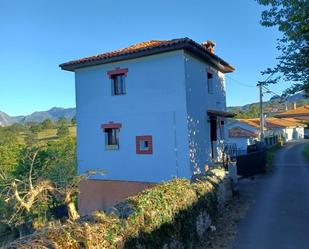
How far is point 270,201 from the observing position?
13.3m

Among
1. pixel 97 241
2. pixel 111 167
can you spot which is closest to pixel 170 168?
pixel 111 167

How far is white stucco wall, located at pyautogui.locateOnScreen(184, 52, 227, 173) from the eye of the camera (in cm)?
1773

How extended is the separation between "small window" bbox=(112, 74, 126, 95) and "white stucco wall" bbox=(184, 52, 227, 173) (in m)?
3.93

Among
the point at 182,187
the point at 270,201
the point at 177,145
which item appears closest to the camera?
the point at 182,187

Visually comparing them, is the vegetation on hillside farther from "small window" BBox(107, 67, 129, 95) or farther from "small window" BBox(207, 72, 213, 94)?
"small window" BBox(207, 72, 213, 94)

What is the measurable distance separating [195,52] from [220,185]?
855 centimetres

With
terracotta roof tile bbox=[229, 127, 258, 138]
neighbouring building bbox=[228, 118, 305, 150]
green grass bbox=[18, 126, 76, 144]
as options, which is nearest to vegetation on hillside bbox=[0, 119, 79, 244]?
neighbouring building bbox=[228, 118, 305, 150]

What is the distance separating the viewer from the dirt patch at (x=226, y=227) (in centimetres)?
868

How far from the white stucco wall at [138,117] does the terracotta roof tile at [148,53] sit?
1.33 feet

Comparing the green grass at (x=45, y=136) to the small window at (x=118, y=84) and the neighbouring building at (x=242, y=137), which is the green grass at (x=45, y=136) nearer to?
the neighbouring building at (x=242, y=137)

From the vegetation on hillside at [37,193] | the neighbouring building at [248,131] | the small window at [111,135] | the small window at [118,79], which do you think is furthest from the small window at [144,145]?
the neighbouring building at [248,131]

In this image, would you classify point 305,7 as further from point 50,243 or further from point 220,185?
point 50,243

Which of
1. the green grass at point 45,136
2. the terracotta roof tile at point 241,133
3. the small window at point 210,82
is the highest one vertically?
the small window at point 210,82

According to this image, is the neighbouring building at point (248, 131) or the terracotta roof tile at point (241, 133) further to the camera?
the terracotta roof tile at point (241, 133)
